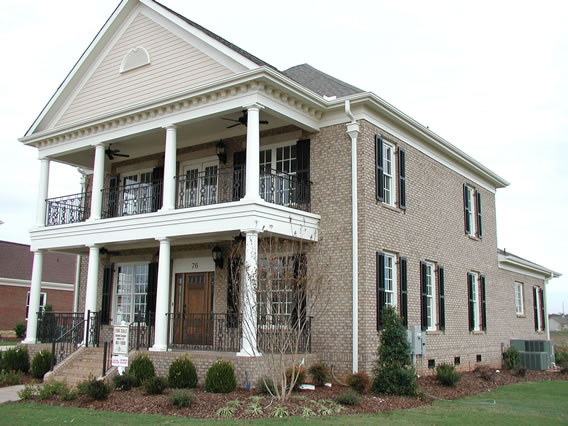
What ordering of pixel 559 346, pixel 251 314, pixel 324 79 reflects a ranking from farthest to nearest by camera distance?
pixel 559 346 → pixel 324 79 → pixel 251 314

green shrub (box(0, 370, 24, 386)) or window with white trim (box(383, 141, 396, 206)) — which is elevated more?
window with white trim (box(383, 141, 396, 206))

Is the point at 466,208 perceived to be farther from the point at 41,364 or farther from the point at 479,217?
the point at 41,364

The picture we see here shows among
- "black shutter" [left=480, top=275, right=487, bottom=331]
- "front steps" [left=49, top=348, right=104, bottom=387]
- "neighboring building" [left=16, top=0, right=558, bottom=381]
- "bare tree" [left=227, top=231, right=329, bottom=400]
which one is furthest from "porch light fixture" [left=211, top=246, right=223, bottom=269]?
"black shutter" [left=480, top=275, right=487, bottom=331]

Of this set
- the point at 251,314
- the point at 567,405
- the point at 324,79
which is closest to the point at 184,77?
the point at 324,79

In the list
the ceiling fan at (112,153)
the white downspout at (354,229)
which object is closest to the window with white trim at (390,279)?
the white downspout at (354,229)

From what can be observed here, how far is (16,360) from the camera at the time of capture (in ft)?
59.0

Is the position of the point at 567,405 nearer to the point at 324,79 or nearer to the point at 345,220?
the point at 345,220

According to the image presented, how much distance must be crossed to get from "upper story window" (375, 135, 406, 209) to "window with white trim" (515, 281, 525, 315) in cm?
1138

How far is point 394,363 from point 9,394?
367 inches

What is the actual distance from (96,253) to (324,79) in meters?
8.85

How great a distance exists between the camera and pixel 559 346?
28.0 metres

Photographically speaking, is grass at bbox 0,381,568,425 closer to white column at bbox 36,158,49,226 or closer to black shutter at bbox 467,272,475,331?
black shutter at bbox 467,272,475,331

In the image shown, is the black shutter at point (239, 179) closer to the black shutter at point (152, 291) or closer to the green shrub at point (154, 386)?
the black shutter at point (152, 291)

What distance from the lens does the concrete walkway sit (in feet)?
45.2
